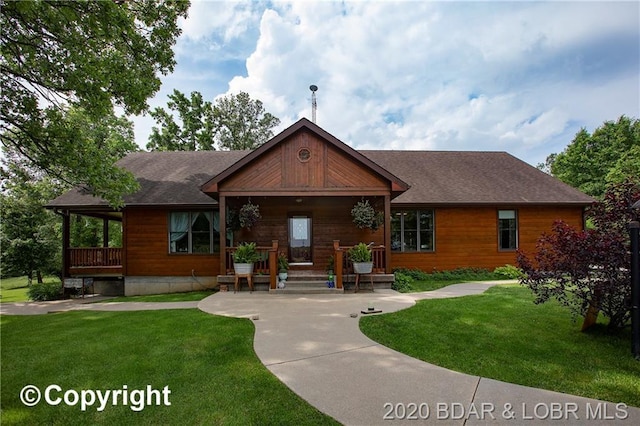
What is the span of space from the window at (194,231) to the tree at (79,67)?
2416 millimetres

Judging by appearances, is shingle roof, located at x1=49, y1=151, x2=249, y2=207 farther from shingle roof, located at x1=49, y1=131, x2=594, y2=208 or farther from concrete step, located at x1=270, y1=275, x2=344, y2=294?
concrete step, located at x1=270, y1=275, x2=344, y2=294

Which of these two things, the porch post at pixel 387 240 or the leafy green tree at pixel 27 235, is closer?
the porch post at pixel 387 240

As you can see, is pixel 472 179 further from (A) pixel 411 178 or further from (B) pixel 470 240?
(B) pixel 470 240

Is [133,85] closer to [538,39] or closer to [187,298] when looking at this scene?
[187,298]

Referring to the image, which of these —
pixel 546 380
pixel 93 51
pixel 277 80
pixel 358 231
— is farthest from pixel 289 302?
pixel 277 80

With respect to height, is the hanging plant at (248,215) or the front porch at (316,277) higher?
the hanging plant at (248,215)

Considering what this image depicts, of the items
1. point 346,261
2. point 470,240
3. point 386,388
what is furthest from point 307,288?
point 470,240

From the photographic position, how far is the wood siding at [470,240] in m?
12.3

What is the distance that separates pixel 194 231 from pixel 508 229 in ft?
40.9

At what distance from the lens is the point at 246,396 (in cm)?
307

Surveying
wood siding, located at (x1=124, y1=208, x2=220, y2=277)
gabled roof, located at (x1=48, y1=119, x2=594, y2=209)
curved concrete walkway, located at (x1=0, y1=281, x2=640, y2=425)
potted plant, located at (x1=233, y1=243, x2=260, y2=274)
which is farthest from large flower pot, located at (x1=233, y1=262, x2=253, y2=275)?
curved concrete walkway, located at (x1=0, y1=281, x2=640, y2=425)

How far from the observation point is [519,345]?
4.49 meters

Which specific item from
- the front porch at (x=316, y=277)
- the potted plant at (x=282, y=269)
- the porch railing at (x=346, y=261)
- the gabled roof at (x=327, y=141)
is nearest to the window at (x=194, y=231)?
the front porch at (x=316, y=277)

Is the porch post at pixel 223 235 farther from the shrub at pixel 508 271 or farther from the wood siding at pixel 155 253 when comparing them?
the shrub at pixel 508 271
